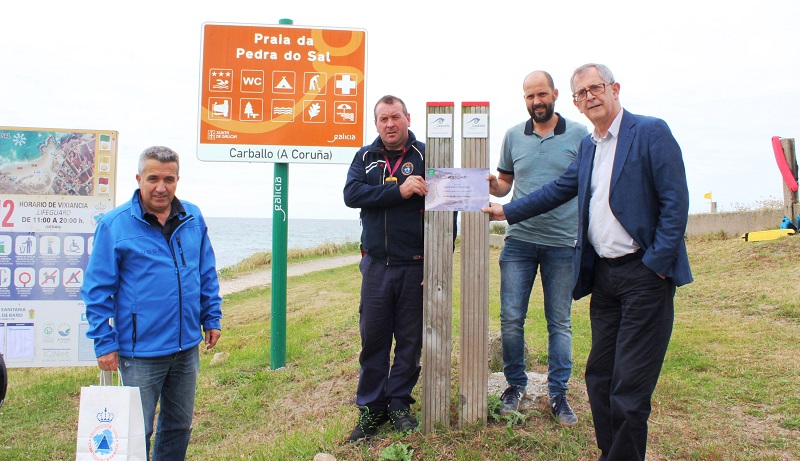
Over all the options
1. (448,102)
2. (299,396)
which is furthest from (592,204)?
(299,396)

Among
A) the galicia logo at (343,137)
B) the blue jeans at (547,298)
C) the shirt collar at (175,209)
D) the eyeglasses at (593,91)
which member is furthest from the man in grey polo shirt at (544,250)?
the galicia logo at (343,137)

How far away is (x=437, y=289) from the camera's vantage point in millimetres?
3980

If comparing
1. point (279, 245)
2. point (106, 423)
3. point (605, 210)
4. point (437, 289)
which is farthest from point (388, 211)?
point (279, 245)

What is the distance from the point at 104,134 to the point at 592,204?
4.77 metres

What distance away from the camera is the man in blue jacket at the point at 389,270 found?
13.2ft

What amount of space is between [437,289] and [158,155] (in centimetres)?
196

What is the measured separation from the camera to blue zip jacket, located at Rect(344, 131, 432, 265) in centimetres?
400

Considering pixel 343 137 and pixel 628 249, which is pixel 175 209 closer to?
pixel 628 249

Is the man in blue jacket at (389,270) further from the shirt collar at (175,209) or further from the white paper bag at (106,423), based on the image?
the white paper bag at (106,423)

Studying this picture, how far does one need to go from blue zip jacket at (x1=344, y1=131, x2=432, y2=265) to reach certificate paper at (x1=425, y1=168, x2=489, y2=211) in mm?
144

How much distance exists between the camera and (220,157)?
6.35m

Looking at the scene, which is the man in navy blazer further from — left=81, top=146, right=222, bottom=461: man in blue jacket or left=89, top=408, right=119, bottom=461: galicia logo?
left=89, top=408, right=119, bottom=461: galicia logo

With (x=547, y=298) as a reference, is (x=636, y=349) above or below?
below

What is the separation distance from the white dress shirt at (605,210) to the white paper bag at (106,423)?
265cm
